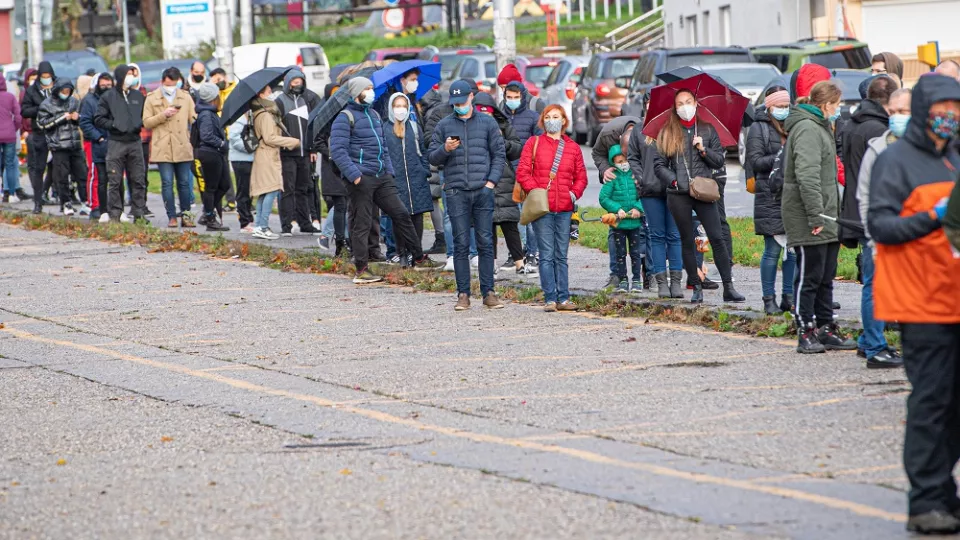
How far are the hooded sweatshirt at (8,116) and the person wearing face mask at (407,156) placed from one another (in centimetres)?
960

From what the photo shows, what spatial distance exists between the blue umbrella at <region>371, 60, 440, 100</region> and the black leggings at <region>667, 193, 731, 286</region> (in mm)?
3674

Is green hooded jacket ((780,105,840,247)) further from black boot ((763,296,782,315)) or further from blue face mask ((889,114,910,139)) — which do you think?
blue face mask ((889,114,910,139))

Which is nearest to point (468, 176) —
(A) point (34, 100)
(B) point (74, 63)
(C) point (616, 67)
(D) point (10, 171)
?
(A) point (34, 100)

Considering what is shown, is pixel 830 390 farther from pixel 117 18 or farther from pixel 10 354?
pixel 117 18

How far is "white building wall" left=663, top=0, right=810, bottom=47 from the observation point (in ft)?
137

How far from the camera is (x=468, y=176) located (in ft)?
43.0

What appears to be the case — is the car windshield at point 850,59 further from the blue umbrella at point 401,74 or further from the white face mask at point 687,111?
the white face mask at point 687,111

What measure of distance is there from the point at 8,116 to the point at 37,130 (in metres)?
0.89

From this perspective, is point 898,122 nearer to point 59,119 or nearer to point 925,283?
point 925,283

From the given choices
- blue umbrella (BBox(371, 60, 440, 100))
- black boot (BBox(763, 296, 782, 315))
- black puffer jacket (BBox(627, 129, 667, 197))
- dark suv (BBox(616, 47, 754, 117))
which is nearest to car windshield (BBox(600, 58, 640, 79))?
dark suv (BBox(616, 47, 754, 117))

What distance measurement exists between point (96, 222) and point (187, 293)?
6.57m

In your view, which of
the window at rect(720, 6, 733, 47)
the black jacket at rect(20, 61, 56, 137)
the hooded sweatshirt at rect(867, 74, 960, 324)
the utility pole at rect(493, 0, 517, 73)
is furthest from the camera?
the window at rect(720, 6, 733, 47)

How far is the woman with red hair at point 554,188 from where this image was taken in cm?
1272

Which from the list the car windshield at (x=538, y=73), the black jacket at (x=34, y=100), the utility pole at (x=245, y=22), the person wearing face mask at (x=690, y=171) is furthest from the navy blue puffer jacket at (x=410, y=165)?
the utility pole at (x=245, y=22)
